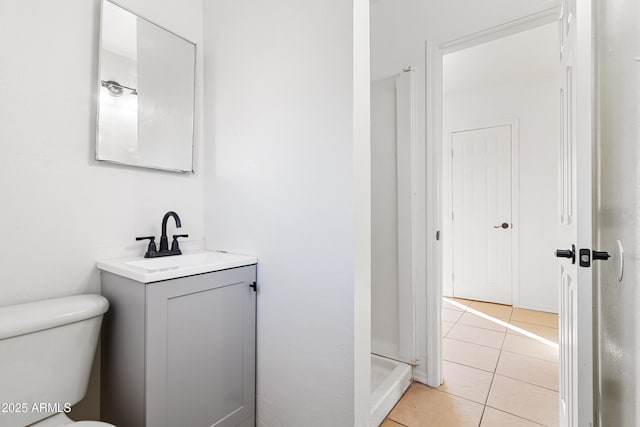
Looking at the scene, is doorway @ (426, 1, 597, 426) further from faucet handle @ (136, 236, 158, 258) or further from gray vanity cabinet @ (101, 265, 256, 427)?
faucet handle @ (136, 236, 158, 258)

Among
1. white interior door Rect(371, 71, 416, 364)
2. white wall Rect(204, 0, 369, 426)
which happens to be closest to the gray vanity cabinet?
white wall Rect(204, 0, 369, 426)

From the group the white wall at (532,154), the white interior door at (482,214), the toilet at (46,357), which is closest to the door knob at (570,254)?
the toilet at (46,357)

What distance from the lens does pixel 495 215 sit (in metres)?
3.51

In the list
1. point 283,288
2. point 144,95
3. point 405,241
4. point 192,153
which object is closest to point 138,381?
point 283,288

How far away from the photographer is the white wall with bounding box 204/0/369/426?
1108 mm

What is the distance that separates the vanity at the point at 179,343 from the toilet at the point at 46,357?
0.12 metres

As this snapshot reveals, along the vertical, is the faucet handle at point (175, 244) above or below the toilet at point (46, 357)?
above

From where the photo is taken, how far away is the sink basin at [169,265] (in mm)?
1052

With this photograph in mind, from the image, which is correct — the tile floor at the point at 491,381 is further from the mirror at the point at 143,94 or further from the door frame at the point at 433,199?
the mirror at the point at 143,94

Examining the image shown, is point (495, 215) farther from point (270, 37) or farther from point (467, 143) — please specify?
point (270, 37)

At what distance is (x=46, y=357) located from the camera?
0.99 metres

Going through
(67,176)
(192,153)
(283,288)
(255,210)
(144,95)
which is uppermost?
(144,95)

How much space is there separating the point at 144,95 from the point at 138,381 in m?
1.28

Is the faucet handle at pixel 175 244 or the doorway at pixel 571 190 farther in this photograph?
the faucet handle at pixel 175 244
